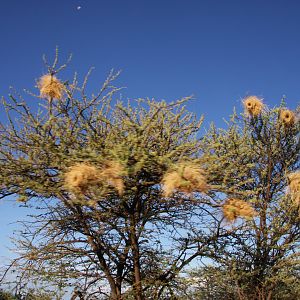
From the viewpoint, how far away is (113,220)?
10.6 metres

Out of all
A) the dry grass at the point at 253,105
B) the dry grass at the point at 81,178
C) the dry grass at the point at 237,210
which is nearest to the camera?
the dry grass at the point at 81,178

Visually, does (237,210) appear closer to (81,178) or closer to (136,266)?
(81,178)

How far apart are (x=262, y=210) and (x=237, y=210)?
318cm

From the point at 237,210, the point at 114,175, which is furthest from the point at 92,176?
the point at 237,210

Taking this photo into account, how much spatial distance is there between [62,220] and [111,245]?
1.25 m

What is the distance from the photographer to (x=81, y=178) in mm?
6414

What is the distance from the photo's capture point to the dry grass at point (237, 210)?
7363mm

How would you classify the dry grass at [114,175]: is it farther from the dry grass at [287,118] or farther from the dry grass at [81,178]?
the dry grass at [287,118]

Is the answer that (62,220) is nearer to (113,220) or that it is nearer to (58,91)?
(113,220)

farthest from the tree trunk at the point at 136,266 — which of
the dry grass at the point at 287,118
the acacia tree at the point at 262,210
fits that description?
the dry grass at the point at 287,118

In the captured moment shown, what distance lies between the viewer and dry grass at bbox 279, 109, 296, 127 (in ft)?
45.1

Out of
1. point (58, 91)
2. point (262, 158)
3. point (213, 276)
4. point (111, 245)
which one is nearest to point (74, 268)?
point (111, 245)

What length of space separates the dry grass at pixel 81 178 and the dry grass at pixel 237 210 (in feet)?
7.68

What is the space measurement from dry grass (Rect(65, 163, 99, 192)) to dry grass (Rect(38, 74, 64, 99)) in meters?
2.77
